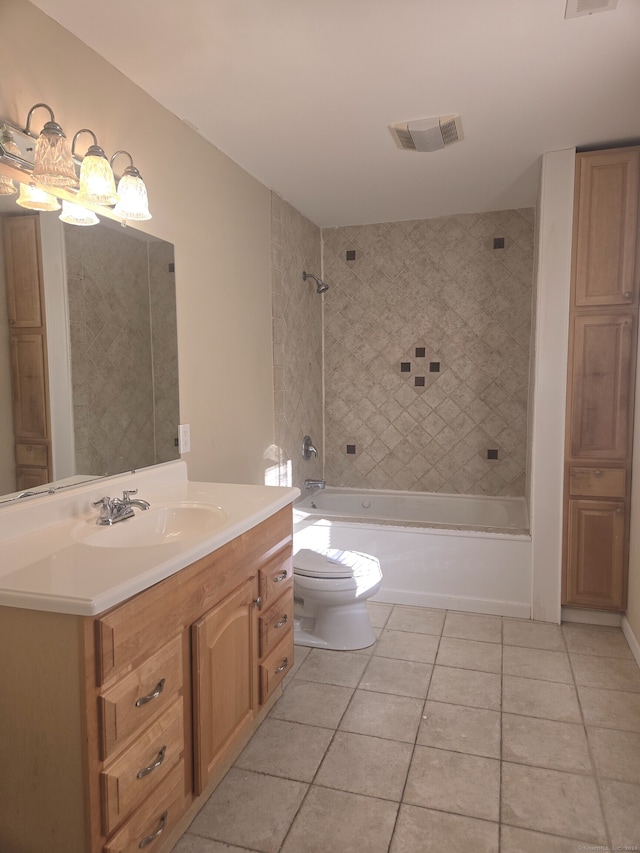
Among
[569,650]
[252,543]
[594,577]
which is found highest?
[252,543]

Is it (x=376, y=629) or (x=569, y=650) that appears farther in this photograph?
(x=376, y=629)

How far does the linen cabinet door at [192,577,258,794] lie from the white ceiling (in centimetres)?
178

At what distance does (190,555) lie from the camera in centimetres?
147

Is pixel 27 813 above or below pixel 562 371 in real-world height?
below

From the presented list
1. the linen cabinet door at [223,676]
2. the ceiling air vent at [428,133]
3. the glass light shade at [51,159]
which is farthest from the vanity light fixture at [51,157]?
the ceiling air vent at [428,133]

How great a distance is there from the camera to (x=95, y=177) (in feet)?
5.81

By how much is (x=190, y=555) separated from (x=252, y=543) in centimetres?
45

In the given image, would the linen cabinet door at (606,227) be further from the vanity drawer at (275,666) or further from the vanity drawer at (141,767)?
the vanity drawer at (141,767)

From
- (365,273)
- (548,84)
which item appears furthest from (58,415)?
(365,273)

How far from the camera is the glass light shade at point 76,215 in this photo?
5.84 feet

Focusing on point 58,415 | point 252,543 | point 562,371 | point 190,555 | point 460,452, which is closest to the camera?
point 190,555

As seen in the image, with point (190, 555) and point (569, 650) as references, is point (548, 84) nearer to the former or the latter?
point (190, 555)

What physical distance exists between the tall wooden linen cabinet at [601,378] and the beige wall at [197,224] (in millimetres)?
1625

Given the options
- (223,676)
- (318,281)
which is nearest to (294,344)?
(318,281)
